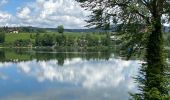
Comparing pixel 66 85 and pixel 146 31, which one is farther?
pixel 66 85

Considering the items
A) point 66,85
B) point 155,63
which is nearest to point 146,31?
point 155,63

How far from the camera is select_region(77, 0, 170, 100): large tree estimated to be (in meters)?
15.3

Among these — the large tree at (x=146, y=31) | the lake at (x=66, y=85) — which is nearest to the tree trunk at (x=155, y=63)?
the large tree at (x=146, y=31)

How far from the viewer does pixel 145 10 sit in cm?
1559

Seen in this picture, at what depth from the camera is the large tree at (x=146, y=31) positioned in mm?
15298

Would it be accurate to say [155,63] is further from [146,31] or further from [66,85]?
[66,85]

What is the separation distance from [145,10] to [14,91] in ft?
129

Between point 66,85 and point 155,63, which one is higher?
point 155,63

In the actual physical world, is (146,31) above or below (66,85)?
above

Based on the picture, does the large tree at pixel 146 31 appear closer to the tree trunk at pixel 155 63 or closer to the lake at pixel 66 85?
the tree trunk at pixel 155 63

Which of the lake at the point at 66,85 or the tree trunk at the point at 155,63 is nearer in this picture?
the tree trunk at the point at 155,63

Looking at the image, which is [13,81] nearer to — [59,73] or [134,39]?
[59,73]

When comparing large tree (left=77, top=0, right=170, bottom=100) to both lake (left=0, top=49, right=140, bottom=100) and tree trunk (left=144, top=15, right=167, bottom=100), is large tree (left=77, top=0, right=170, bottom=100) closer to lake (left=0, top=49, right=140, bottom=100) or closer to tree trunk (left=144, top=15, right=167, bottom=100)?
tree trunk (left=144, top=15, right=167, bottom=100)

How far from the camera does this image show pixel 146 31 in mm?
15391
